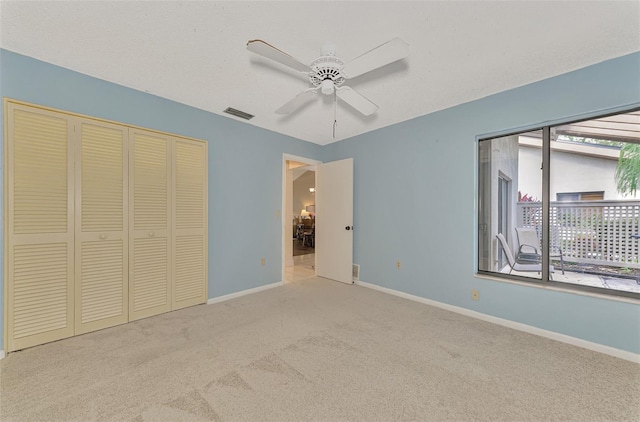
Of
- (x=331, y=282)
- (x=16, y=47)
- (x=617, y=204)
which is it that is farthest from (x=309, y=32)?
(x=331, y=282)

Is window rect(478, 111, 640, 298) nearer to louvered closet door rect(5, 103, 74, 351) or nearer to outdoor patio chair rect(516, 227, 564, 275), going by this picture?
outdoor patio chair rect(516, 227, 564, 275)

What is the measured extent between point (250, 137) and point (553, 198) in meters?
3.65

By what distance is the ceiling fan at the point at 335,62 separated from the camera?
147 centimetres

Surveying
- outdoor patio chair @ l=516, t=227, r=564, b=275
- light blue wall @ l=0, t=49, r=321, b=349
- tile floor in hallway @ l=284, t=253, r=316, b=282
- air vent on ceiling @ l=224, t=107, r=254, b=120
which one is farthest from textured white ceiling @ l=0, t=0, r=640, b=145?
tile floor in hallway @ l=284, t=253, r=316, b=282

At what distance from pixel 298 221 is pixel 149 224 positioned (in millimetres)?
7571

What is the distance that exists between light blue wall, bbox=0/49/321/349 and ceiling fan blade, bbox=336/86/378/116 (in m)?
1.83

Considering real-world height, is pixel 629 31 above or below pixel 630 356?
above

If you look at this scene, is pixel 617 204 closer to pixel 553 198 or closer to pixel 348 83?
pixel 553 198

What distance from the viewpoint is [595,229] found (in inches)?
92.5

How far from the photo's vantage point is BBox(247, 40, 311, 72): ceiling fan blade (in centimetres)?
144

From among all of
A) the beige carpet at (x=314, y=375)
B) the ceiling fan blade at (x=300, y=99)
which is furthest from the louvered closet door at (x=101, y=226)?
the ceiling fan blade at (x=300, y=99)

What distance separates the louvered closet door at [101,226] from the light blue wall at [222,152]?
27 cm

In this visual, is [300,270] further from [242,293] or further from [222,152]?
[222,152]

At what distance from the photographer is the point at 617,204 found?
87.3 inches
